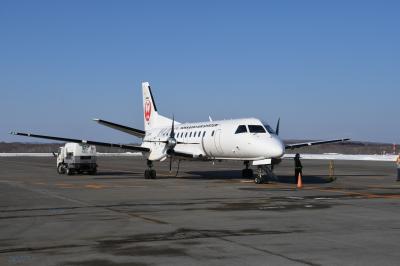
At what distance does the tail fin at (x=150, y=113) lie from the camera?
36106 millimetres

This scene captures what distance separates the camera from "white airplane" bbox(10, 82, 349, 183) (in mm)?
24594

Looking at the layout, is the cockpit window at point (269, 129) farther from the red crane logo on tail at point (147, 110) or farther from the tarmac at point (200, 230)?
the red crane logo on tail at point (147, 110)

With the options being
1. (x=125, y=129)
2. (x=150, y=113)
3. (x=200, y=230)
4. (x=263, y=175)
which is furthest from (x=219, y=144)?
(x=200, y=230)

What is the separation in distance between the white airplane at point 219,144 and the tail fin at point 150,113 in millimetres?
1755

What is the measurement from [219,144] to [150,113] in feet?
36.9

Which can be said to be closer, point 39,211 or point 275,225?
point 275,225

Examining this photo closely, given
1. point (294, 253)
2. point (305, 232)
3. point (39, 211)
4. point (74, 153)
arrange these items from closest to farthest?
point (294, 253)
point (305, 232)
point (39, 211)
point (74, 153)

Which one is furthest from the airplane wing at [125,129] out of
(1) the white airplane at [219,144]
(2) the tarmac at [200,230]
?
(2) the tarmac at [200,230]

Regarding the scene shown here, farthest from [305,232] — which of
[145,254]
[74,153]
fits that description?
[74,153]

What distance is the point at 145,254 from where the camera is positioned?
8.12 m

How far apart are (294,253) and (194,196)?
10.2m

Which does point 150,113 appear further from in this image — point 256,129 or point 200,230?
point 200,230

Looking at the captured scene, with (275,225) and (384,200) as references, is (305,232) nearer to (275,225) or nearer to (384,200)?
(275,225)

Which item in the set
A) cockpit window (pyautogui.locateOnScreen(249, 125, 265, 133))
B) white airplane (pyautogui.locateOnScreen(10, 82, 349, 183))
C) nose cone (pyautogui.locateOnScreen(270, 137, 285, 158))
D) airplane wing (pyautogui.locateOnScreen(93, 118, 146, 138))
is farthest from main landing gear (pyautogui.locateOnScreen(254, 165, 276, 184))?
airplane wing (pyautogui.locateOnScreen(93, 118, 146, 138))
